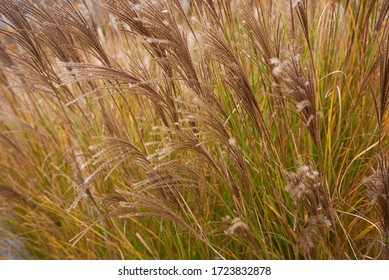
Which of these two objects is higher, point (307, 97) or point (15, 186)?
point (307, 97)

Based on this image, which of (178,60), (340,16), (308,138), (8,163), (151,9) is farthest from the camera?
(8,163)

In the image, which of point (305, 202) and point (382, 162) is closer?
point (382, 162)

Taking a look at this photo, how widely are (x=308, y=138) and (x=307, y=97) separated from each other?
1.87ft

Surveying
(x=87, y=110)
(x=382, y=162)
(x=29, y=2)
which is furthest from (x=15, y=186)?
(x=382, y=162)

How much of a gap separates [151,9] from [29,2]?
0.53 m

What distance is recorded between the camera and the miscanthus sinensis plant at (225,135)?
164 centimetres

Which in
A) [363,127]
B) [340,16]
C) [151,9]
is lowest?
[363,127]

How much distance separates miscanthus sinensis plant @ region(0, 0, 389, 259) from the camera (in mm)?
1644

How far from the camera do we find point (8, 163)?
10.3ft

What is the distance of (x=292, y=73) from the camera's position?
149cm

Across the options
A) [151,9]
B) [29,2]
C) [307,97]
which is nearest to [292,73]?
[307,97]

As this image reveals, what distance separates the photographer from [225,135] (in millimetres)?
1653

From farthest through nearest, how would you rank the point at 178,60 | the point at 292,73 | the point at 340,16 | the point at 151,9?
the point at 340,16, the point at 178,60, the point at 151,9, the point at 292,73

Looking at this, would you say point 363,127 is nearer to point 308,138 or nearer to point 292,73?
point 308,138
